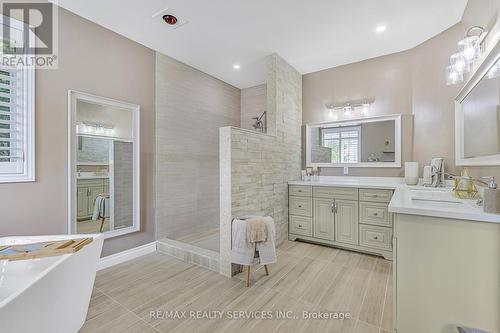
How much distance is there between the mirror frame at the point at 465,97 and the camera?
1.36 metres

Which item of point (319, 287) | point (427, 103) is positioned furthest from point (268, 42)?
point (319, 287)

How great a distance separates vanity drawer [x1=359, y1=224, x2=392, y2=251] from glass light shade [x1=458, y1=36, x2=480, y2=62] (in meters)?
1.89

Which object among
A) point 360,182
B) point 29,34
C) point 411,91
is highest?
point 29,34

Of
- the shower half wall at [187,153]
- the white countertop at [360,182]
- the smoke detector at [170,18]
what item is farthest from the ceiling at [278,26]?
the white countertop at [360,182]

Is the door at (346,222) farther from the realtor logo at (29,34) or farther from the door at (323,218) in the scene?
the realtor logo at (29,34)

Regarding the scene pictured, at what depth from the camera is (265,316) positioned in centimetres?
172

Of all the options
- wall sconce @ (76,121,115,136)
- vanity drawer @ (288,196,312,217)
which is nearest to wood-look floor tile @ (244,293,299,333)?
vanity drawer @ (288,196,312,217)

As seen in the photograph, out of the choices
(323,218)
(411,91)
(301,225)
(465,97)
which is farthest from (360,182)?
(465,97)

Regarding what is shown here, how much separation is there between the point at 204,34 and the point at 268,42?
83 centimetres

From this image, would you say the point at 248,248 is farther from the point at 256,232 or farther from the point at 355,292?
the point at 355,292

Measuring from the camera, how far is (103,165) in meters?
2.58

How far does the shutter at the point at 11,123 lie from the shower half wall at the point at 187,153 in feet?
4.51

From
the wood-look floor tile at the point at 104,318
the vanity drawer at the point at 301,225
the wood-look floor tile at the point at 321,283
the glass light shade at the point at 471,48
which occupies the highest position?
the glass light shade at the point at 471,48

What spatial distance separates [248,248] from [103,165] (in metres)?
1.96
